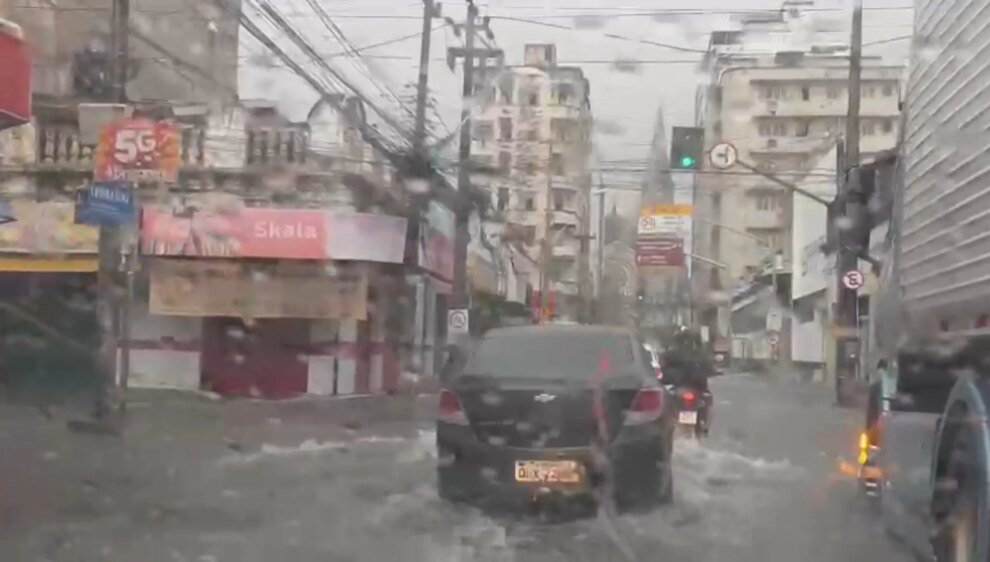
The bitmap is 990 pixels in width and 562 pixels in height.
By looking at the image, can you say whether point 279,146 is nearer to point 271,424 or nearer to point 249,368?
point 249,368

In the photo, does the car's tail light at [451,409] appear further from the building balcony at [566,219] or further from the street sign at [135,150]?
the building balcony at [566,219]

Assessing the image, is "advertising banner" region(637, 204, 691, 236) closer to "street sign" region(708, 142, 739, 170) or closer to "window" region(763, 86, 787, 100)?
"window" region(763, 86, 787, 100)

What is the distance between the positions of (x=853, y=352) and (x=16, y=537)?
27.5 metres

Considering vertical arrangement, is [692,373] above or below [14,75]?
below

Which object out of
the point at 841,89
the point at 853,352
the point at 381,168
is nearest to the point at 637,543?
the point at 381,168

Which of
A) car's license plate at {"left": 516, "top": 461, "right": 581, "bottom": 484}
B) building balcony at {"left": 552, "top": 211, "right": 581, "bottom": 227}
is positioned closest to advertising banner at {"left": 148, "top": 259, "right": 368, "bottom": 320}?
car's license plate at {"left": 516, "top": 461, "right": 581, "bottom": 484}

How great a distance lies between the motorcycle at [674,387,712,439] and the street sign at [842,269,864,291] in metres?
12.0

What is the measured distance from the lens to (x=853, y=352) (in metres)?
34.6

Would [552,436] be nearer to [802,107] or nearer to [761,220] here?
[802,107]

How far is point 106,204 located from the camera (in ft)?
57.4

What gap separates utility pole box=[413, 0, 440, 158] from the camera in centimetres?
2702

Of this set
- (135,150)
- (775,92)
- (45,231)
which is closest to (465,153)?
(45,231)

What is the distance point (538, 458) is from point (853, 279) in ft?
69.6

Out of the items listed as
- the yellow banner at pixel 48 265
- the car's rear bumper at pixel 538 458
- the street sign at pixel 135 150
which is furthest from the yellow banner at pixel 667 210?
the car's rear bumper at pixel 538 458
